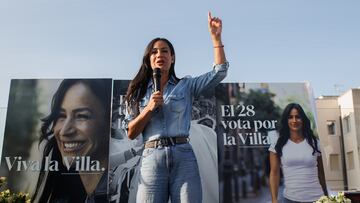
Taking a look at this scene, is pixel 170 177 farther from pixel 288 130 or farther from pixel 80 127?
pixel 288 130

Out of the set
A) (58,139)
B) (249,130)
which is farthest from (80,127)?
(249,130)

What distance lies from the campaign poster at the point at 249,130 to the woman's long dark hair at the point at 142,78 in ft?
25.5

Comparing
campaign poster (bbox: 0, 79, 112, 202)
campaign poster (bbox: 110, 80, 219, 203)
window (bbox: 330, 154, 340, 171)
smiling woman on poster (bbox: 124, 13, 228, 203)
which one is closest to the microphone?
smiling woman on poster (bbox: 124, 13, 228, 203)

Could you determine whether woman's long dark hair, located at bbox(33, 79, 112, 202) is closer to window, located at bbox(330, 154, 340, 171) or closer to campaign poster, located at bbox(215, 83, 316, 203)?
campaign poster, located at bbox(215, 83, 316, 203)

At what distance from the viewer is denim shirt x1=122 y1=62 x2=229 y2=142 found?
186 cm

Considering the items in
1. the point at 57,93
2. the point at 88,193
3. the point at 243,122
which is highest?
the point at 57,93

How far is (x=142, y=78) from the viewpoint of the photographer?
6.61 feet

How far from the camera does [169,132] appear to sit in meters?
1.85

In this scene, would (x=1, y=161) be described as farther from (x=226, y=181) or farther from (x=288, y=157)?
(x=288, y=157)

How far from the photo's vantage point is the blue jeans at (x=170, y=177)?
5.76 feet

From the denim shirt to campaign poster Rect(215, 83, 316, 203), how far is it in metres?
7.79

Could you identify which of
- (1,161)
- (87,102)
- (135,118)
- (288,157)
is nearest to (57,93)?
(87,102)

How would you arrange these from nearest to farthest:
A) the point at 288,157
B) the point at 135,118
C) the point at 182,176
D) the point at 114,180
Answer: the point at 182,176
the point at 135,118
the point at 114,180
the point at 288,157

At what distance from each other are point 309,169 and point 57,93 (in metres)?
5.75
